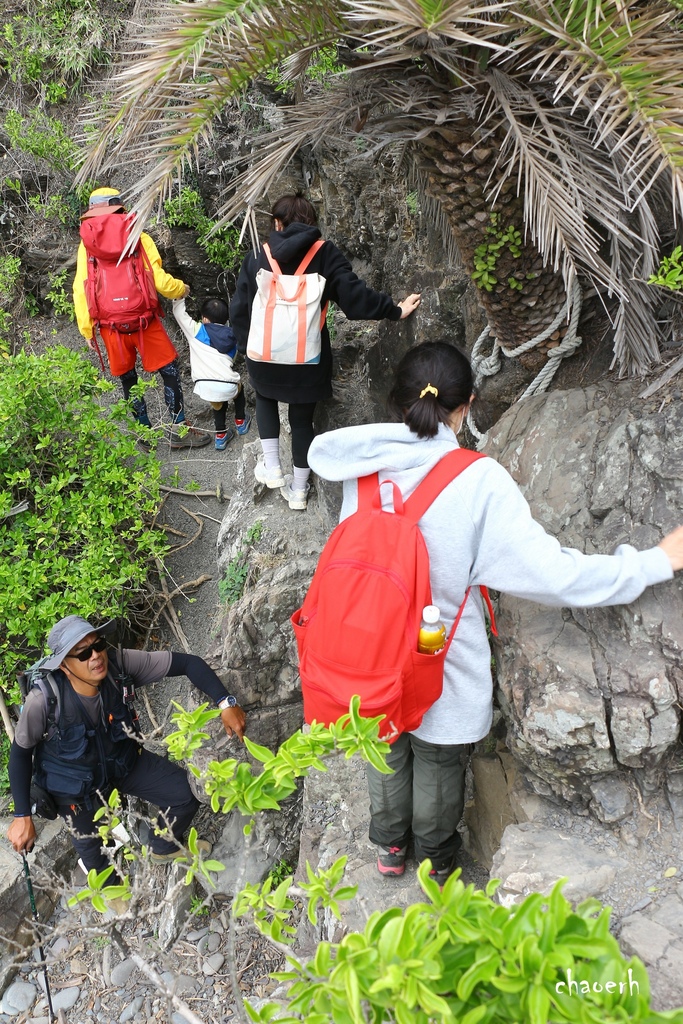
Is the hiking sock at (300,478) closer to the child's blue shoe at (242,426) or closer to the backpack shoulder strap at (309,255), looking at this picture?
the backpack shoulder strap at (309,255)

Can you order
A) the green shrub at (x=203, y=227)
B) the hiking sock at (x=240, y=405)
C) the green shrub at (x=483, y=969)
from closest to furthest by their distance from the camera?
1. the green shrub at (x=483, y=969)
2. the hiking sock at (x=240, y=405)
3. the green shrub at (x=203, y=227)

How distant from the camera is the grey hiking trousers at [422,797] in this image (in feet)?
8.61

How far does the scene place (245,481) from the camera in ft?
16.4

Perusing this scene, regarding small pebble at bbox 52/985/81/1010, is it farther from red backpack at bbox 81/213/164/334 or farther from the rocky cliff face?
red backpack at bbox 81/213/164/334

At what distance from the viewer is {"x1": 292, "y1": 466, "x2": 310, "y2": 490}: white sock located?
427 cm

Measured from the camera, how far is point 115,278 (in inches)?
198

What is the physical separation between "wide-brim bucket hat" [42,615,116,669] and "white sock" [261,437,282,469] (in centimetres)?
141

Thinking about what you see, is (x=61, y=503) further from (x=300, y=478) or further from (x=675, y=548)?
(x=675, y=548)

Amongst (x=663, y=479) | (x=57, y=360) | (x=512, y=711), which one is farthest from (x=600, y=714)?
(x=57, y=360)

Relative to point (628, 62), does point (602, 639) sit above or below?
below

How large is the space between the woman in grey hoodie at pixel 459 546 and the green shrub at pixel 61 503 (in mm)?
2532

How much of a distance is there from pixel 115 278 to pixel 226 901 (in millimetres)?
4176

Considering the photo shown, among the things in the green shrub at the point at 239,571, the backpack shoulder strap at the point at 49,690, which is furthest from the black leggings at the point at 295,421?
the backpack shoulder strap at the point at 49,690

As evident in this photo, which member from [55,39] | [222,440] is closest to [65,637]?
[222,440]
